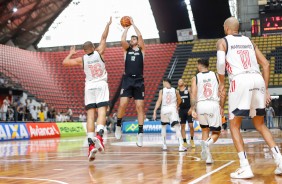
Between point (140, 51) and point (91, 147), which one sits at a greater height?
point (140, 51)

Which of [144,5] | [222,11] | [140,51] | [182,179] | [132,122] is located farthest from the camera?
[144,5]

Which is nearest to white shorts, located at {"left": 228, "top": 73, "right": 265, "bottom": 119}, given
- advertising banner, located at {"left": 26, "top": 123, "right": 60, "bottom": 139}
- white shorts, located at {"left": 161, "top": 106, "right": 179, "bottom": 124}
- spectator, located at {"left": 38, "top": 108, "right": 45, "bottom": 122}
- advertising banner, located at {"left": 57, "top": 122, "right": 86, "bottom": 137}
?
white shorts, located at {"left": 161, "top": 106, "right": 179, "bottom": 124}

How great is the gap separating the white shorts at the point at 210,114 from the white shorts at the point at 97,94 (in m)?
1.70

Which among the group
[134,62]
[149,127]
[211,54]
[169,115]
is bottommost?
[149,127]

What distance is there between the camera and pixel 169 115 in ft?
33.0

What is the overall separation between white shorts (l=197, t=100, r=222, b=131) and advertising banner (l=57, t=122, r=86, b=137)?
1474 cm

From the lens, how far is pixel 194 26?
109ft

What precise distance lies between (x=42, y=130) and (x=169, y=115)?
1099 cm

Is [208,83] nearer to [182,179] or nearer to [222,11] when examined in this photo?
[182,179]

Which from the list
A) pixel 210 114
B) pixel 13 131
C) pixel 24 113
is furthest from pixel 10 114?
pixel 210 114

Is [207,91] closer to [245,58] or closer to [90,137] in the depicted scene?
[245,58]

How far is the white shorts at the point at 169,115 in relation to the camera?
9.95m

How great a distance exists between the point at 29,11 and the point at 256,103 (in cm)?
3183

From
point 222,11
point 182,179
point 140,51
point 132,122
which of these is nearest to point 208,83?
point 140,51
